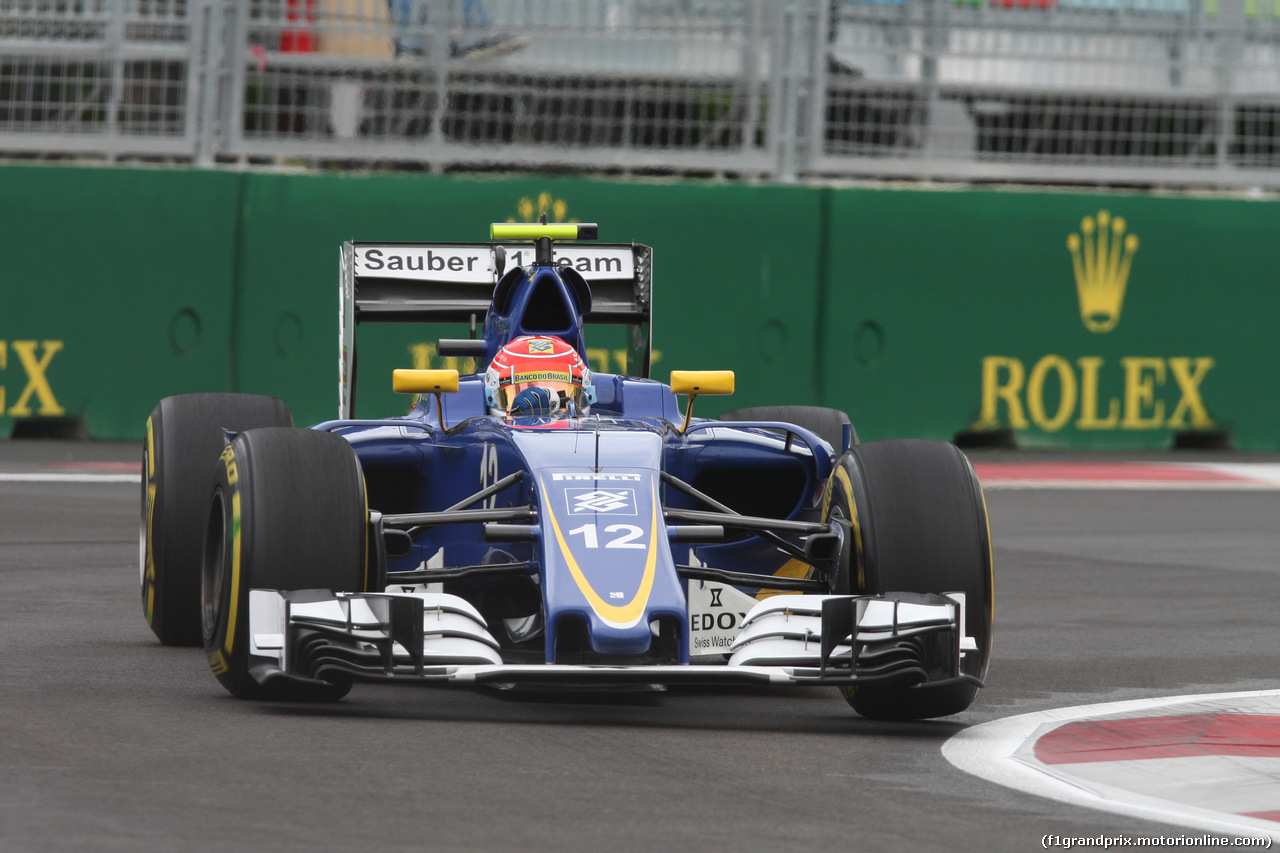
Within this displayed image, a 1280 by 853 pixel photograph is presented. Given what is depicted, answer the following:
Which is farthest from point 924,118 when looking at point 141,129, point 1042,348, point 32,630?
point 32,630

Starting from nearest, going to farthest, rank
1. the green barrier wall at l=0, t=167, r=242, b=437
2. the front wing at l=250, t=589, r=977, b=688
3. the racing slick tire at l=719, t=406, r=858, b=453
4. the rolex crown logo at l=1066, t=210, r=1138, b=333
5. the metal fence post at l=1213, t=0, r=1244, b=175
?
the front wing at l=250, t=589, r=977, b=688
the racing slick tire at l=719, t=406, r=858, b=453
the green barrier wall at l=0, t=167, r=242, b=437
the rolex crown logo at l=1066, t=210, r=1138, b=333
the metal fence post at l=1213, t=0, r=1244, b=175

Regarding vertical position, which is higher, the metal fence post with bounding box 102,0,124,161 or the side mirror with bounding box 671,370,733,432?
the metal fence post with bounding box 102,0,124,161

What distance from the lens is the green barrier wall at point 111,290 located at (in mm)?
13711

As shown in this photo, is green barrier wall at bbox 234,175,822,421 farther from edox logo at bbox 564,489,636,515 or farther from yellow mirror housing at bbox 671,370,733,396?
edox logo at bbox 564,489,636,515

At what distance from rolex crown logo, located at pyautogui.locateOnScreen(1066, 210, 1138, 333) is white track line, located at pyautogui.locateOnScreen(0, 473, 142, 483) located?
6.79m

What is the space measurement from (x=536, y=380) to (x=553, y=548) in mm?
1442

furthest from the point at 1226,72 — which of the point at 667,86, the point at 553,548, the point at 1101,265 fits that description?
the point at 553,548

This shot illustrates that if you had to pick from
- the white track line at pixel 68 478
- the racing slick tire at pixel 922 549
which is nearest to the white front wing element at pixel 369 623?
the racing slick tire at pixel 922 549

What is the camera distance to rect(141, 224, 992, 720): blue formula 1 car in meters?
5.89

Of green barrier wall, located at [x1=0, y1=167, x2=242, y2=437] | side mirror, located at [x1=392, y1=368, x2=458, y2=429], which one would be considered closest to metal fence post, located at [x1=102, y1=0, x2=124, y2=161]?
green barrier wall, located at [x1=0, y1=167, x2=242, y2=437]

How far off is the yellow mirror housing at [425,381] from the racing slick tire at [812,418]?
1.76 meters

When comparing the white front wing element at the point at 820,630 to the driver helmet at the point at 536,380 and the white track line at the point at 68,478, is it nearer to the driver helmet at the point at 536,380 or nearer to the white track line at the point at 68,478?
the driver helmet at the point at 536,380

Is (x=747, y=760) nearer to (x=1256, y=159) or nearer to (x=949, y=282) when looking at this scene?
(x=949, y=282)

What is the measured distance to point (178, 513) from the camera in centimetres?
736
